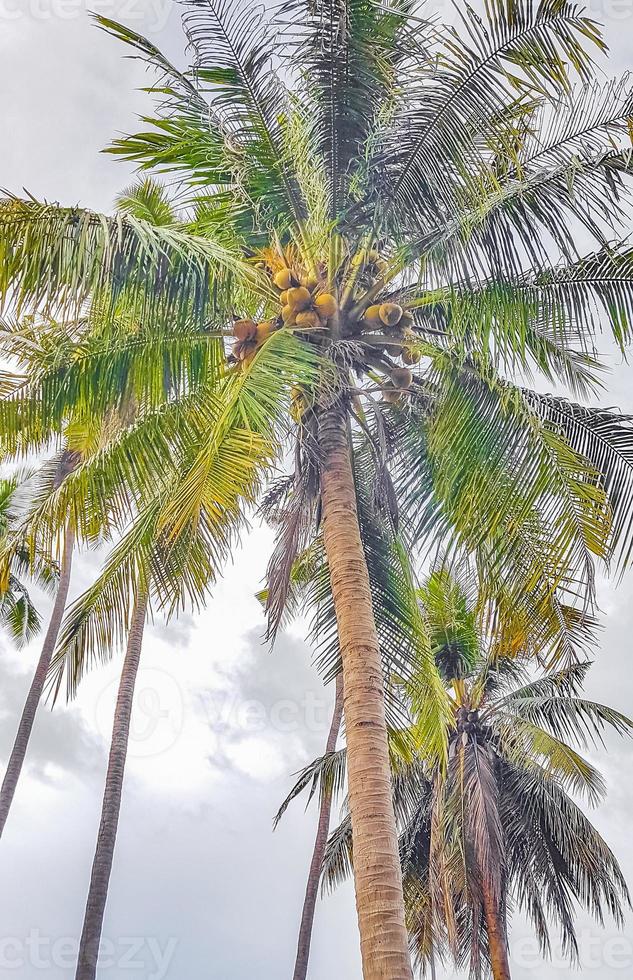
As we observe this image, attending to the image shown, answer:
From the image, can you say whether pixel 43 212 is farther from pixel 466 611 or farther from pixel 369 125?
pixel 466 611

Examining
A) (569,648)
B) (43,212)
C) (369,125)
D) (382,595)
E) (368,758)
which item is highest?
(369,125)

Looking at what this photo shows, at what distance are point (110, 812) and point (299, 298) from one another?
7.70 m

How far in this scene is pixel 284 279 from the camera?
6945 millimetres

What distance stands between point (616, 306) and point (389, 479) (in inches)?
97.2

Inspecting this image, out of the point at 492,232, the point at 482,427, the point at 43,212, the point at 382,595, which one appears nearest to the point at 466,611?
the point at 382,595

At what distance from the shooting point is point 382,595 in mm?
8195

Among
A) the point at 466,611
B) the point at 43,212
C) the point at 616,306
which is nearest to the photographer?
the point at 43,212

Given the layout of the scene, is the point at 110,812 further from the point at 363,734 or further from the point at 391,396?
the point at 391,396

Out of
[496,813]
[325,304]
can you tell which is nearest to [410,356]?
[325,304]

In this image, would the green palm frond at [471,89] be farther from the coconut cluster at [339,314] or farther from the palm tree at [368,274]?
the coconut cluster at [339,314]

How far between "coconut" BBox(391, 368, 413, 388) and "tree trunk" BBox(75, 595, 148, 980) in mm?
3827

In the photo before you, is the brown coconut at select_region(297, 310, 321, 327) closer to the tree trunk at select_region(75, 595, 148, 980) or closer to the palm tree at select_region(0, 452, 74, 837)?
the tree trunk at select_region(75, 595, 148, 980)

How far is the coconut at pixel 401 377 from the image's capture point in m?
7.42

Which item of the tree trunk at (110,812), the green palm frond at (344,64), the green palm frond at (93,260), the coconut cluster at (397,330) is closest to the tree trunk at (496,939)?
the tree trunk at (110,812)
